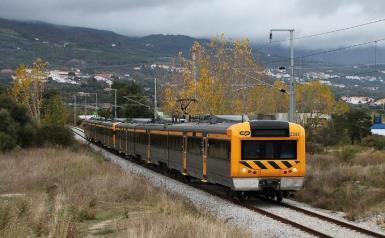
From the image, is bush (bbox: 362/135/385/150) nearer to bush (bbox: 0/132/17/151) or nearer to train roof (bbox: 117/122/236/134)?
train roof (bbox: 117/122/236/134)

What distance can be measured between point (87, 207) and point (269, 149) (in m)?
6.20

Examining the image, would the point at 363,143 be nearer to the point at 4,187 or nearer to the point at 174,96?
the point at 174,96

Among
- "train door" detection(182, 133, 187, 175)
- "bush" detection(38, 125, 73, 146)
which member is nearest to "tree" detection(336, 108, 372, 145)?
"bush" detection(38, 125, 73, 146)

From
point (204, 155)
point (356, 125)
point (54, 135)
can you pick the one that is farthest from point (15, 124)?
point (356, 125)

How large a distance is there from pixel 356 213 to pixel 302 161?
3.59m

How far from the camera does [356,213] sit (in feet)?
56.3

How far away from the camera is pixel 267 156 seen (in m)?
20.2

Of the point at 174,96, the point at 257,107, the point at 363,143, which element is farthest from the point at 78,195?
the point at 363,143

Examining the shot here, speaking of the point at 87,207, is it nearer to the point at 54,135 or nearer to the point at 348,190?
the point at 348,190

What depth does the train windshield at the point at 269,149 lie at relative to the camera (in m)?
20.0

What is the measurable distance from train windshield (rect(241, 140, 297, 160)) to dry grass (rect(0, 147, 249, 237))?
8.76 feet

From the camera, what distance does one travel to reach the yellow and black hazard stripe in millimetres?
19906

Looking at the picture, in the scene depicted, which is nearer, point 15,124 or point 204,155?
point 204,155

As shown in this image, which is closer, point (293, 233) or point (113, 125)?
point (293, 233)
